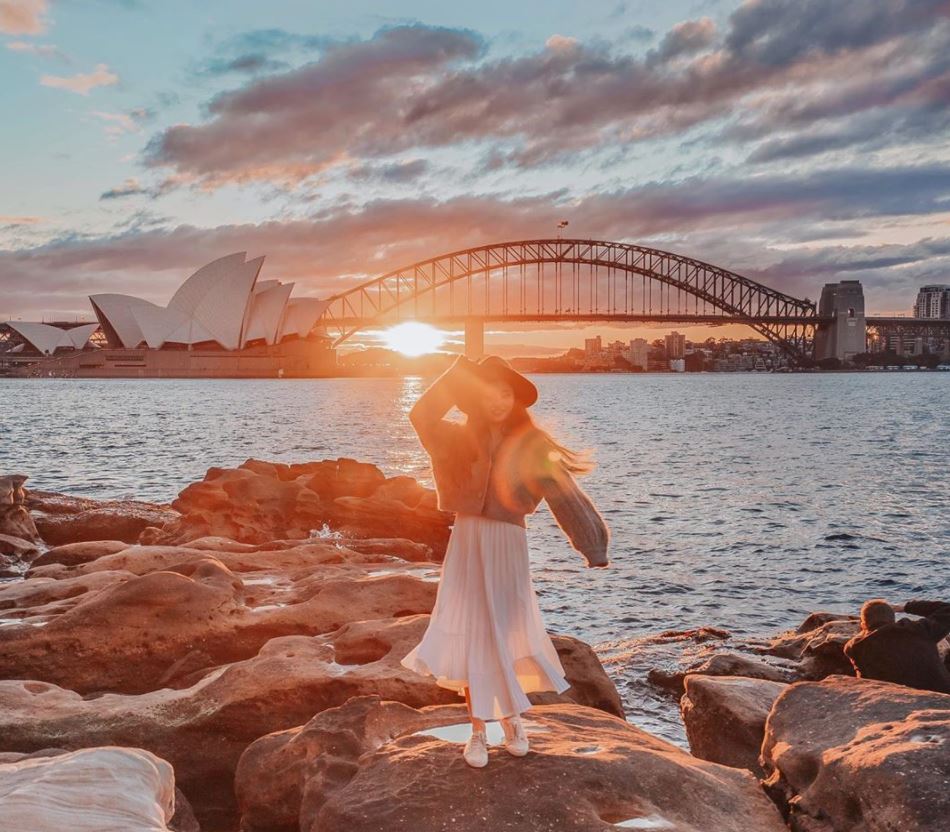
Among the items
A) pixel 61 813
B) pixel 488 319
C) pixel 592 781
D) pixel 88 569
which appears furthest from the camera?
pixel 488 319

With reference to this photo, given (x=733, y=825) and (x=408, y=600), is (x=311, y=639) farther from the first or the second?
(x=733, y=825)

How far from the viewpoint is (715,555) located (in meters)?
13.1

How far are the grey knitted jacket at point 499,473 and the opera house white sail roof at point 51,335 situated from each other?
115160 mm

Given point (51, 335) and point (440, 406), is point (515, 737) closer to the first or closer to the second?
point (440, 406)

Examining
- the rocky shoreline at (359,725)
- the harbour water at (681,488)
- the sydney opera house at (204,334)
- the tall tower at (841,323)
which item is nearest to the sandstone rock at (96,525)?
the rocky shoreline at (359,725)

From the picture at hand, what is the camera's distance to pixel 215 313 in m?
82.8

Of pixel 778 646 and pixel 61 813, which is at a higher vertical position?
pixel 61 813

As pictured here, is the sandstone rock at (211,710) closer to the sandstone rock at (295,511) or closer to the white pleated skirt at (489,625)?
the white pleated skirt at (489,625)

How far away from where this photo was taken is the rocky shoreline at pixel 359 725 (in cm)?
288

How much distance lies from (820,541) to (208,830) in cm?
1214

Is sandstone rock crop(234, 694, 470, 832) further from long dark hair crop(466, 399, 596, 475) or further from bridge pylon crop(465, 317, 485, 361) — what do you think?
bridge pylon crop(465, 317, 485, 361)

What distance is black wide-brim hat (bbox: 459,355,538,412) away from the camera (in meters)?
3.24

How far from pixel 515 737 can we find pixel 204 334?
293 feet

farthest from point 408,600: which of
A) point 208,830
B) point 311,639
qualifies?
point 208,830
